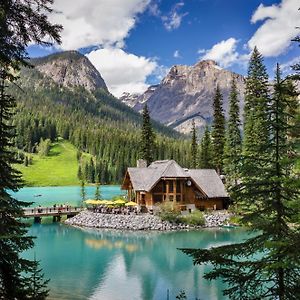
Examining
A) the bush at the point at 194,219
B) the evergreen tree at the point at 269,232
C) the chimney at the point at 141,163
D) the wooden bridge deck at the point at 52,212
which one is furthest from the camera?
the chimney at the point at 141,163

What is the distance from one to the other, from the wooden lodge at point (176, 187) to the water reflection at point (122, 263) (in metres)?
9.07

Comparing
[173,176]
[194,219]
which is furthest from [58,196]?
[194,219]

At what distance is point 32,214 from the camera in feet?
186

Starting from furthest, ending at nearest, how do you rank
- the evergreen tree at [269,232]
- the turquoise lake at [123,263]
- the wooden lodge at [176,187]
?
the wooden lodge at [176,187] < the turquoise lake at [123,263] < the evergreen tree at [269,232]

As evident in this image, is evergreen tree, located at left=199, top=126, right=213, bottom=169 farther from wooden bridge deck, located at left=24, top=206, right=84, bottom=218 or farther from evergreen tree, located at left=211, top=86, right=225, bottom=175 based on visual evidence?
wooden bridge deck, located at left=24, top=206, right=84, bottom=218

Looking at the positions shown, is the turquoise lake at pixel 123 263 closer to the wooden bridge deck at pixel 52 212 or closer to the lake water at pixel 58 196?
the wooden bridge deck at pixel 52 212

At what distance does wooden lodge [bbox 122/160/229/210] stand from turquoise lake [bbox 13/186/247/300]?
8.77m

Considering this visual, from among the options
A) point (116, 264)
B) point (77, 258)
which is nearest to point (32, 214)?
point (77, 258)

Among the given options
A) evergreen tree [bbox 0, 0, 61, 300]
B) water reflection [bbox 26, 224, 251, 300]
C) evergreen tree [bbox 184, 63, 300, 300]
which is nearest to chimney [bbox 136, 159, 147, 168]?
water reflection [bbox 26, 224, 251, 300]

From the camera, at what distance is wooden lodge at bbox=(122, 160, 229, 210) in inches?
2137

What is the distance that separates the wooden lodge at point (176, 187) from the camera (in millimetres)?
54281

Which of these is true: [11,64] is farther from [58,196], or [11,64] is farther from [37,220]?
[58,196]

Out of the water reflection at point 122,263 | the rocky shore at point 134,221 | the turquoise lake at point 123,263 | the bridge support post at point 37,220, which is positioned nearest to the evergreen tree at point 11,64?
the water reflection at point 122,263

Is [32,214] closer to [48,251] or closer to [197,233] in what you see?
[48,251]
